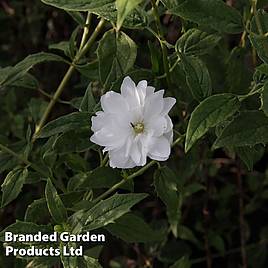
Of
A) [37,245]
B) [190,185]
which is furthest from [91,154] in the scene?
[37,245]

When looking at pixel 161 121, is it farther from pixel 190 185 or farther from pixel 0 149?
pixel 190 185

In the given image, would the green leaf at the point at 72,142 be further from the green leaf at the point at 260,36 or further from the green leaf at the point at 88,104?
the green leaf at the point at 260,36

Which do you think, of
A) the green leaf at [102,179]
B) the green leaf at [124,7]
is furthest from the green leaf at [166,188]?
the green leaf at [124,7]

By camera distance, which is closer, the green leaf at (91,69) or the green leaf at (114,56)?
the green leaf at (114,56)

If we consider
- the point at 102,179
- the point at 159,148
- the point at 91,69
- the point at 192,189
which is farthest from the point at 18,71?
the point at 192,189

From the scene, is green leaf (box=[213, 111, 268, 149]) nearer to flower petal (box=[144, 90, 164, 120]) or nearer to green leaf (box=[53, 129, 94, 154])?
flower petal (box=[144, 90, 164, 120])

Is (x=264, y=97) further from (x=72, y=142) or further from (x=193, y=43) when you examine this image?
(x=72, y=142)
